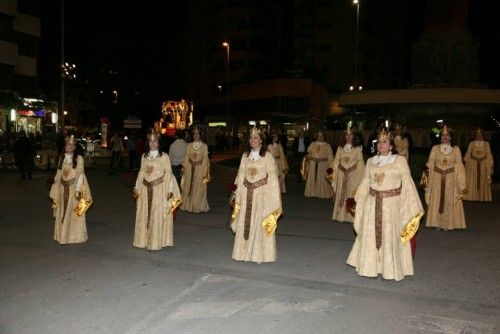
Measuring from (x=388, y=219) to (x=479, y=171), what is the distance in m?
10.3

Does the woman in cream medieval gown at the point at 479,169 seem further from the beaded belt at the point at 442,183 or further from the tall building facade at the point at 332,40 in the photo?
the tall building facade at the point at 332,40

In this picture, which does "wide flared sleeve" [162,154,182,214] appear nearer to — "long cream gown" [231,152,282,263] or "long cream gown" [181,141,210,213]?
"long cream gown" [231,152,282,263]

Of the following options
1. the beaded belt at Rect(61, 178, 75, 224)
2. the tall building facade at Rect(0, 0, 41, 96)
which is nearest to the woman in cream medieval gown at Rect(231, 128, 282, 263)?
the beaded belt at Rect(61, 178, 75, 224)

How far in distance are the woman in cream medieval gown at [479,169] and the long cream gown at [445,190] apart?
17.0 feet

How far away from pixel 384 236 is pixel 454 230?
480 cm

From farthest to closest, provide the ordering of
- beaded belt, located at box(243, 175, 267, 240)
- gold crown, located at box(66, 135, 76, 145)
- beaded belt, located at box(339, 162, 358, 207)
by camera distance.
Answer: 1. beaded belt, located at box(339, 162, 358, 207)
2. gold crown, located at box(66, 135, 76, 145)
3. beaded belt, located at box(243, 175, 267, 240)

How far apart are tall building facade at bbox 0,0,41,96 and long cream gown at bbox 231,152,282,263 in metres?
42.0

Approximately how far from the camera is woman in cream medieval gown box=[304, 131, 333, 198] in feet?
56.4

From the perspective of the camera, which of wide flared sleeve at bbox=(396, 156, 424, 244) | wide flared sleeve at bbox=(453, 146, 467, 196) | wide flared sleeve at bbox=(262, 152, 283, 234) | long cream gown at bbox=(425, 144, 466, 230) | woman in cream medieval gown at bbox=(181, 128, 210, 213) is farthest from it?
woman in cream medieval gown at bbox=(181, 128, 210, 213)

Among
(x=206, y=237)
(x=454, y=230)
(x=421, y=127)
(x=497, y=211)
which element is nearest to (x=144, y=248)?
(x=206, y=237)

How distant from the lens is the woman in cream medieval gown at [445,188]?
11.9 m

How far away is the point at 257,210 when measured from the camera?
8.72 meters

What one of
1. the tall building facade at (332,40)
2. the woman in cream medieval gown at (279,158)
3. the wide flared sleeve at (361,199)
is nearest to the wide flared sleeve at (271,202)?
the wide flared sleeve at (361,199)

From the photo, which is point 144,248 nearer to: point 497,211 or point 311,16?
point 497,211
